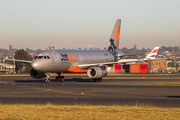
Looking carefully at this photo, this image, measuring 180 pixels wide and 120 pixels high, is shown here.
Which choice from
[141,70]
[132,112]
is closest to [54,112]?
[132,112]

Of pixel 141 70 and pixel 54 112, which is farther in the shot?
pixel 141 70

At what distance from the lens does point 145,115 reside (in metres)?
15.9

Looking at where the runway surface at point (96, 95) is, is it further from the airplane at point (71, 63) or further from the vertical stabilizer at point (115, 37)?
the vertical stabilizer at point (115, 37)

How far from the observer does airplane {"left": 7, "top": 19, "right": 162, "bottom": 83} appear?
45.4 metres

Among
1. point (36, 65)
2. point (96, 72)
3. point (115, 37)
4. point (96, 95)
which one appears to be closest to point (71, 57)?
point (96, 72)

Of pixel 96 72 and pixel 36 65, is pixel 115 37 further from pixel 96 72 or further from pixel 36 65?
pixel 36 65

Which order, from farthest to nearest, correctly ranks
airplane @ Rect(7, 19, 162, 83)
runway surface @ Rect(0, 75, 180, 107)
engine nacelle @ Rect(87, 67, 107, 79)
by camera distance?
engine nacelle @ Rect(87, 67, 107, 79), airplane @ Rect(7, 19, 162, 83), runway surface @ Rect(0, 75, 180, 107)

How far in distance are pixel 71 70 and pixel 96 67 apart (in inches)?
163

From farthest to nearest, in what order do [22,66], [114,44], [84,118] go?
[22,66] < [114,44] < [84,118]

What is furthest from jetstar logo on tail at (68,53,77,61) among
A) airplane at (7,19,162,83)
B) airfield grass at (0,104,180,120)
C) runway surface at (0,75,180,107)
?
airfield grass at (0,104,180,120)

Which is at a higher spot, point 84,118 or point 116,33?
point 116,33

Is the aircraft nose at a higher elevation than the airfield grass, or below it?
higher

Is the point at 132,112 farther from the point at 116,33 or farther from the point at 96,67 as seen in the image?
the point at 116,33

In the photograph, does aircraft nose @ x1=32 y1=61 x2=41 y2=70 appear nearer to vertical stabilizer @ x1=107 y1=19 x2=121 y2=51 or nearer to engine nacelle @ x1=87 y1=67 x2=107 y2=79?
engine nacelle @ x1=87 y1=67 x2=107 y2=79
